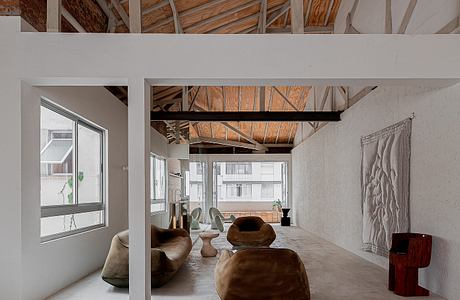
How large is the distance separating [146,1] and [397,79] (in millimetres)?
3858

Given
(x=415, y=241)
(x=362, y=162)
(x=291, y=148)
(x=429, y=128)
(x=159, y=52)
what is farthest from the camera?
(x=291, y=148)

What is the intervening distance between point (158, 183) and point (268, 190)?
6.66 meters

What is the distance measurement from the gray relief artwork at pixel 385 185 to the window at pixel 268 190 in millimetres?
10078

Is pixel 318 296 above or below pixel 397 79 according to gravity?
below

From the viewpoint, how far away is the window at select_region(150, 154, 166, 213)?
433 inches

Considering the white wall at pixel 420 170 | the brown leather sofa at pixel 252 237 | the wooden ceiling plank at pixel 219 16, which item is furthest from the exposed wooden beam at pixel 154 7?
the brown leather sofa at pixel 252 237

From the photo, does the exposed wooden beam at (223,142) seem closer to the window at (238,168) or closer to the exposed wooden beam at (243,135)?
the exposed wooden beam at (243,135)

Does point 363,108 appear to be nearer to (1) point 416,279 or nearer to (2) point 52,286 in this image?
(1) point 416,279

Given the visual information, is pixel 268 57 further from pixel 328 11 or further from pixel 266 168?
pixel 266 168

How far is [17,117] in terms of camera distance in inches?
160

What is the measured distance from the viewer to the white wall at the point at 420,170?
4.55 meters

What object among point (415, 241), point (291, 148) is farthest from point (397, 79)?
point (291, 148)

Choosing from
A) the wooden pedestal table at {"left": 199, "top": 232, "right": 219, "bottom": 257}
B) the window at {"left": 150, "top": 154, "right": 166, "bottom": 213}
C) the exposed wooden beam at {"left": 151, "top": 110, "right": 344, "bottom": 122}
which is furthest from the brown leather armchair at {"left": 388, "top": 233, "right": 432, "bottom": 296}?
the window at {"left": 150, "top": 154, "right": 166, "bottom": 213}

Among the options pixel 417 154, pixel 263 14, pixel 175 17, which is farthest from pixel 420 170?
pixel 175 17
